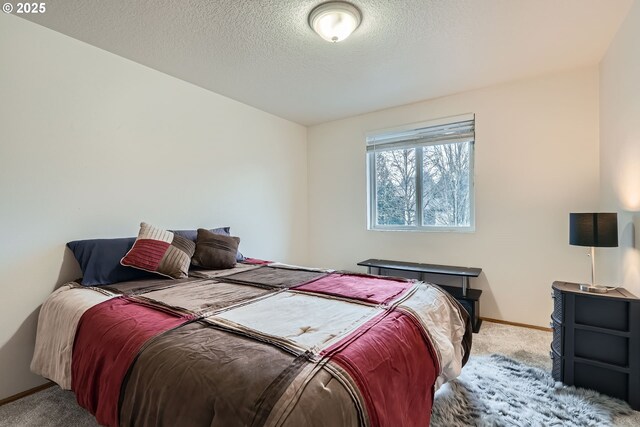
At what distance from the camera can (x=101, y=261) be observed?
6.76 ft

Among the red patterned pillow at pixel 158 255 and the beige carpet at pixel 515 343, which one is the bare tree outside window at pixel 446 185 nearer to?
the beige carpet at pixel 515 343

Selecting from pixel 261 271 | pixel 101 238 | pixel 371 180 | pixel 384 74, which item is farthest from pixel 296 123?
pixel 101 238

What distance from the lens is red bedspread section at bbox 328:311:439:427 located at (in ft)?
3.22

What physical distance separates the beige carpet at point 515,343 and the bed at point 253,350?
722 millimetres

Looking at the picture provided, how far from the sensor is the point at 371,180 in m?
3.95

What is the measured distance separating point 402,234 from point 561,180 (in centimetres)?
161

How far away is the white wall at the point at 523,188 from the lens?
2.69m

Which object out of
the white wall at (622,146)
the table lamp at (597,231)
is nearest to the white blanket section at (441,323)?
the table lamp at (597,231)

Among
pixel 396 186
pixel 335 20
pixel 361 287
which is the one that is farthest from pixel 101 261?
pixel 396 186

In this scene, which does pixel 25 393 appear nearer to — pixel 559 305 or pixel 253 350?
pixel 253 350

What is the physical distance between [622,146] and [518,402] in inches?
76.0

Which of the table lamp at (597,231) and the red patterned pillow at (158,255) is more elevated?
the table lamp at (597,231)

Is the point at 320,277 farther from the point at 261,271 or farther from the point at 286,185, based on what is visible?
the point at 286,185

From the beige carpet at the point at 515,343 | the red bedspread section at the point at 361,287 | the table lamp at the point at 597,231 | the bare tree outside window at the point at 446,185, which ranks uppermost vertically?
the bare tree outside window at the point at 446,185
